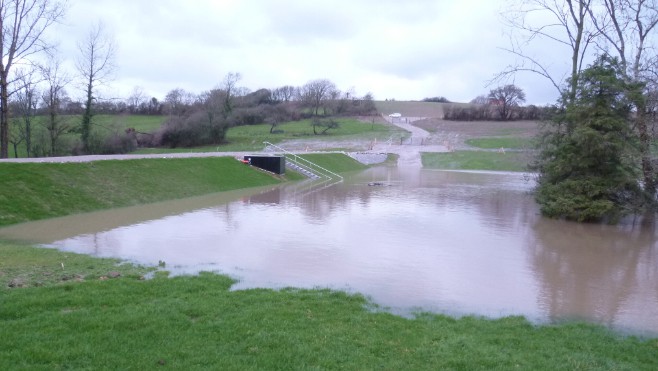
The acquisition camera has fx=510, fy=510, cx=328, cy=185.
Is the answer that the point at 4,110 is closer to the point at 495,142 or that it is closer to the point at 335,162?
the point at 335,162

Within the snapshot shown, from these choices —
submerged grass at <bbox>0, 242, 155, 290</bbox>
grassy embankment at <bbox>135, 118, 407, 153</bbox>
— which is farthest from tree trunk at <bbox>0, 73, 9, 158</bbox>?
grassy embankment at <bbox>135, 118, 407, 153</bbox>

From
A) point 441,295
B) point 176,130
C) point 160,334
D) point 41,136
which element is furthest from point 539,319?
point 176,130

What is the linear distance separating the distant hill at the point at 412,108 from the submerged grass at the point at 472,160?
40.3m

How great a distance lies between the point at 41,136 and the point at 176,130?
686 inches

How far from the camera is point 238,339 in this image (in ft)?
18.1

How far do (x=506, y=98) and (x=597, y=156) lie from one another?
269ft

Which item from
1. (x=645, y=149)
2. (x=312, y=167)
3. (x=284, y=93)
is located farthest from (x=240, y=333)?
(x=284, y=93)

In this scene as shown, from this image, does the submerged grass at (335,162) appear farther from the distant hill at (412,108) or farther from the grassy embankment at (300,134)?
the distant hill at (412,108)

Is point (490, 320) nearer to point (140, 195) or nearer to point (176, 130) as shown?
point (140, 195)

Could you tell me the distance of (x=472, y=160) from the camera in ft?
174

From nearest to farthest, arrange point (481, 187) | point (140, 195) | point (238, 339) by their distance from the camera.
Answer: point (238, 339) → point (140, 195) → point (481, 187)

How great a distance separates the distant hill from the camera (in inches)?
3954

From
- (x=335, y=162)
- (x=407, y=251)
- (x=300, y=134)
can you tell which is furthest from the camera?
(x=300, y=134)

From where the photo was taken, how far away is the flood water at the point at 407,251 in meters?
8.55
